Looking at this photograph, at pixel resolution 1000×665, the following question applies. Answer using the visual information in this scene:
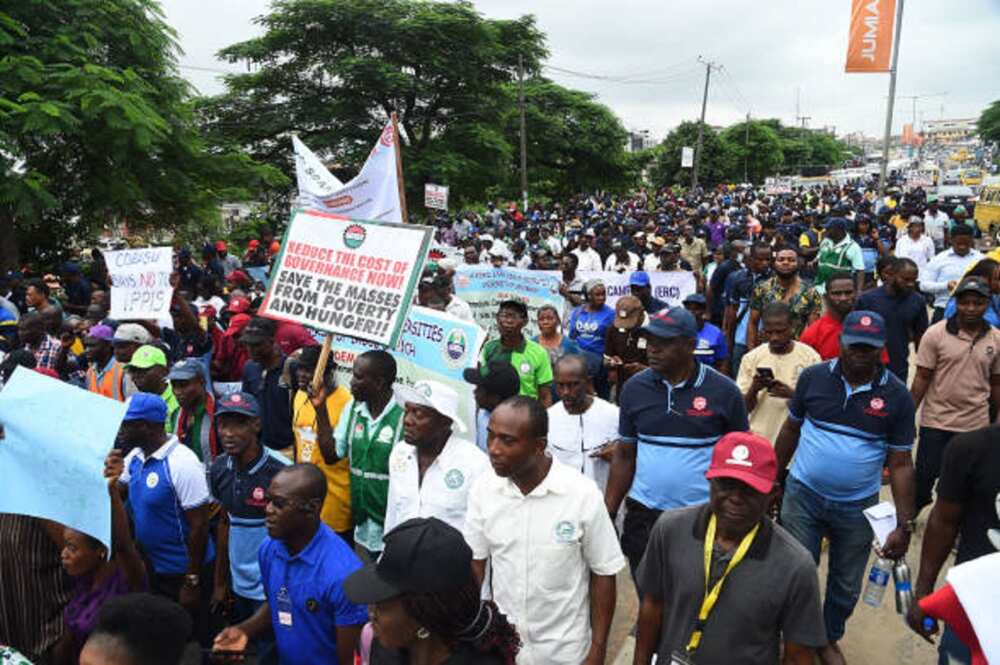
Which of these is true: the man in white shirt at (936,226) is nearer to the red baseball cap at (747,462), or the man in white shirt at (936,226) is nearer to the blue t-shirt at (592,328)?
the blue t-shirt at (592,328)

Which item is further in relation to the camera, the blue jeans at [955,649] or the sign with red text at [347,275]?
the sign with red text at [347,275]

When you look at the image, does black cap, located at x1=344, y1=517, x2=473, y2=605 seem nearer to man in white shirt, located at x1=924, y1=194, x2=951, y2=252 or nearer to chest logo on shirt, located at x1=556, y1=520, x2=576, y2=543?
chest logo on shirt, located at x1=556, y1=520, x2=576, y2=543

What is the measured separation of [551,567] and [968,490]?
166cm

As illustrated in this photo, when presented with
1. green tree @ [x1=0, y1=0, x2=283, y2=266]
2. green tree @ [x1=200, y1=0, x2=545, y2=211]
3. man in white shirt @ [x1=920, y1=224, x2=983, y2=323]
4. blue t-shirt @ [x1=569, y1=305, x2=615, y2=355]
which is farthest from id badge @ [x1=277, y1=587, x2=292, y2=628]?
green tree @ [x1=200, y1=0, x2=545, y2=211]

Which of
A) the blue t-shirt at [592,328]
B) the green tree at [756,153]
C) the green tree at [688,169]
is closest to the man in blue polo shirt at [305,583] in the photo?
the blue t-shirt at [592,328]

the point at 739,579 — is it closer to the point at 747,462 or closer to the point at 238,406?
the point at 747,462

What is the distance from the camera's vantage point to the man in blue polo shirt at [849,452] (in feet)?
12.0

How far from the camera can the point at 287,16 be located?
29.3 metres

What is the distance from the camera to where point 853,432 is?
369cm

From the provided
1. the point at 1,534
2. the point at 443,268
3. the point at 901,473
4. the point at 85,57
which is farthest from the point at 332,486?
the point at 85,57

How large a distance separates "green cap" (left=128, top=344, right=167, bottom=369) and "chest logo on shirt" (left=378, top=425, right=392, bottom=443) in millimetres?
1814

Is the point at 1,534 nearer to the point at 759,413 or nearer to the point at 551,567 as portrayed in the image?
the point at 551,567

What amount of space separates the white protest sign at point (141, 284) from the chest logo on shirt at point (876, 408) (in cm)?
570

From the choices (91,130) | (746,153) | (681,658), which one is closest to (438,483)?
(681,658)
